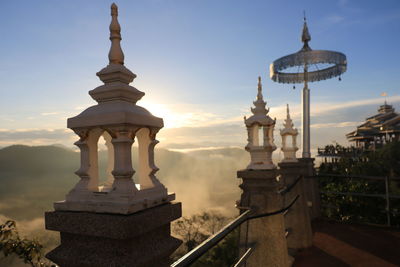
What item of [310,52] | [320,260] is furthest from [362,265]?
[310,52]

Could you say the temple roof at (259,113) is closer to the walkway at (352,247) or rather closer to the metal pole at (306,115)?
the walkway at (352,247)

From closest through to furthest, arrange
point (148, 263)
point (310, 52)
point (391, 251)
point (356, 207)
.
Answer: point (148, 263), point (391, 251), point (310, 52), point (356, 207)

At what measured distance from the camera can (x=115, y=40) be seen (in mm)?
2377

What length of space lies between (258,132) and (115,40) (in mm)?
3953

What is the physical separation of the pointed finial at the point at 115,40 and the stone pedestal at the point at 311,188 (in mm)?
7749

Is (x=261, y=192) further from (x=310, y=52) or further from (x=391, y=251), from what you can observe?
(x=310, y=52)

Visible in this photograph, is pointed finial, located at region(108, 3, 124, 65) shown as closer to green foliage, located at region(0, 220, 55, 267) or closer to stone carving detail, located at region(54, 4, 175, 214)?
stone carving detail, located at region(54, 4, 175, 214)

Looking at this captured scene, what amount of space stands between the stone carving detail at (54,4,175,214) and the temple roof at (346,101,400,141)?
40.1m

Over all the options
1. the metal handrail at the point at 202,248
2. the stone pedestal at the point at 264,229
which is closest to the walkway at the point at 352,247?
the stone pedestal at the point at 264,229

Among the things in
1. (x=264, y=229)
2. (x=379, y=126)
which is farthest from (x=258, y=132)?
(x=379, y=126)

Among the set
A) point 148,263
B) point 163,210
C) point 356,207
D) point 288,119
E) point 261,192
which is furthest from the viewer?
point 356,207

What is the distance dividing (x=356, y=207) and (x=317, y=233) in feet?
14.5

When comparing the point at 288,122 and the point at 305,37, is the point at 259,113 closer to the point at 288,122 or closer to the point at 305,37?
the point at 288,122

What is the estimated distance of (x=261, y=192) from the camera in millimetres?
4395
